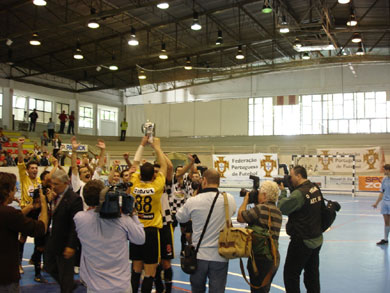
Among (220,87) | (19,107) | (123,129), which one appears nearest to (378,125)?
(220,87)

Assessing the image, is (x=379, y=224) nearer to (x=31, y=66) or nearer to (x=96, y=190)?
(x=96, y=190)

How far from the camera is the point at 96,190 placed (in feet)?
11.4

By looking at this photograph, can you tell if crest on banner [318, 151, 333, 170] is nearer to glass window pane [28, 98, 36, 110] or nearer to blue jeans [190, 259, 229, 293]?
blue jeans [190, 259, 229, 293]

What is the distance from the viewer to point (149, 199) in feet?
15.9

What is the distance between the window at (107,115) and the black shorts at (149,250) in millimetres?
33131

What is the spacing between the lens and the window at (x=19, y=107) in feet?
98.7

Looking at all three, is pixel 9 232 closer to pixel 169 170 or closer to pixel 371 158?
pixel 169 170

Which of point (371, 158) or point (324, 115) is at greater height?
point (324, 115)

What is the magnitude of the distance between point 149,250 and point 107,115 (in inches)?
1327

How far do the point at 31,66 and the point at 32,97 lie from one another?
8.37 ft

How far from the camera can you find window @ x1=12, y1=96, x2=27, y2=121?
3009 centimetres

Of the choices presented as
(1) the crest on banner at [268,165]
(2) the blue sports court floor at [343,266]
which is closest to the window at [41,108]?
(1) the crest on banner at [268,165]

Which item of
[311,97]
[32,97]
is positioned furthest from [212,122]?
[32,97]

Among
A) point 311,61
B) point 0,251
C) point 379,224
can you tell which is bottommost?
point 379,224
